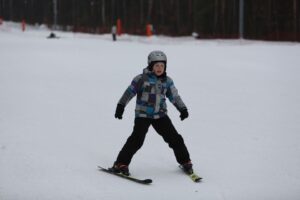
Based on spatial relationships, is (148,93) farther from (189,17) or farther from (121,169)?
(189,17)

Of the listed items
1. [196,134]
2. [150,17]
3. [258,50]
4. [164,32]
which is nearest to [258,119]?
[196,134]

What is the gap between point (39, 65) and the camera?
16.0 metres

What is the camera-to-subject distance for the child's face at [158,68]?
19.7 feet

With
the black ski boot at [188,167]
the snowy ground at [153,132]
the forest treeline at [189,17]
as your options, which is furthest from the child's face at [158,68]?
the forest treeline at [189,17]

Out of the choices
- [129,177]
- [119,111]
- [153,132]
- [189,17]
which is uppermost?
[189,17]

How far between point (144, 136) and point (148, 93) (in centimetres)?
54

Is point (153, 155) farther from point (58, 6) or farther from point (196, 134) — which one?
point (58, 6)

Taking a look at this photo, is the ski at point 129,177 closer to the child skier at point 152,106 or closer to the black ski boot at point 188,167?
the child skier at point 152,106

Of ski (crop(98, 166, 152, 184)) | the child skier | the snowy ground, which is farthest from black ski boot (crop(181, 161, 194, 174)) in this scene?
ski (crop(98, 166, 152, 184))

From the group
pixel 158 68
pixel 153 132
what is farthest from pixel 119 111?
pixel 153 132

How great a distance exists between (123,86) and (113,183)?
6764 mm

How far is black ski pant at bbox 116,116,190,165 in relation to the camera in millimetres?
6203

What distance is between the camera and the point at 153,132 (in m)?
8.63

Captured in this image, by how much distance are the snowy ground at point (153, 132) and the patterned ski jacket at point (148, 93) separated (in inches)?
32.2
